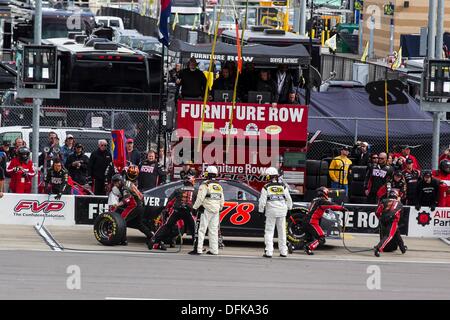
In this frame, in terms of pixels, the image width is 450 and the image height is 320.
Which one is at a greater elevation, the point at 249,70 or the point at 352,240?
the point at 249,70

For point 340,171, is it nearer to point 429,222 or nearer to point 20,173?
point 429,222

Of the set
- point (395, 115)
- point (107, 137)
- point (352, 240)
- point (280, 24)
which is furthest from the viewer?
point (280, 24)

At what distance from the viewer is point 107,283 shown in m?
17.0

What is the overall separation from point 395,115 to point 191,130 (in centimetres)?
761

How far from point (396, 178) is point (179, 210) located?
16.4 feet

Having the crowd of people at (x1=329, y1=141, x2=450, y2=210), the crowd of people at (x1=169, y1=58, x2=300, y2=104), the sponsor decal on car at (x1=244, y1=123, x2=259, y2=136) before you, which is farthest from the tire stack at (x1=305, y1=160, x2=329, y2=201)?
the sponsor decal on car at (x1=244, y1=123, x2=259, y2=136)

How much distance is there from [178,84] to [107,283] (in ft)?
28.6

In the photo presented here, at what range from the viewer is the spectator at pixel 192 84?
24.9m

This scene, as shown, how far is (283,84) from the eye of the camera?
25375mm
